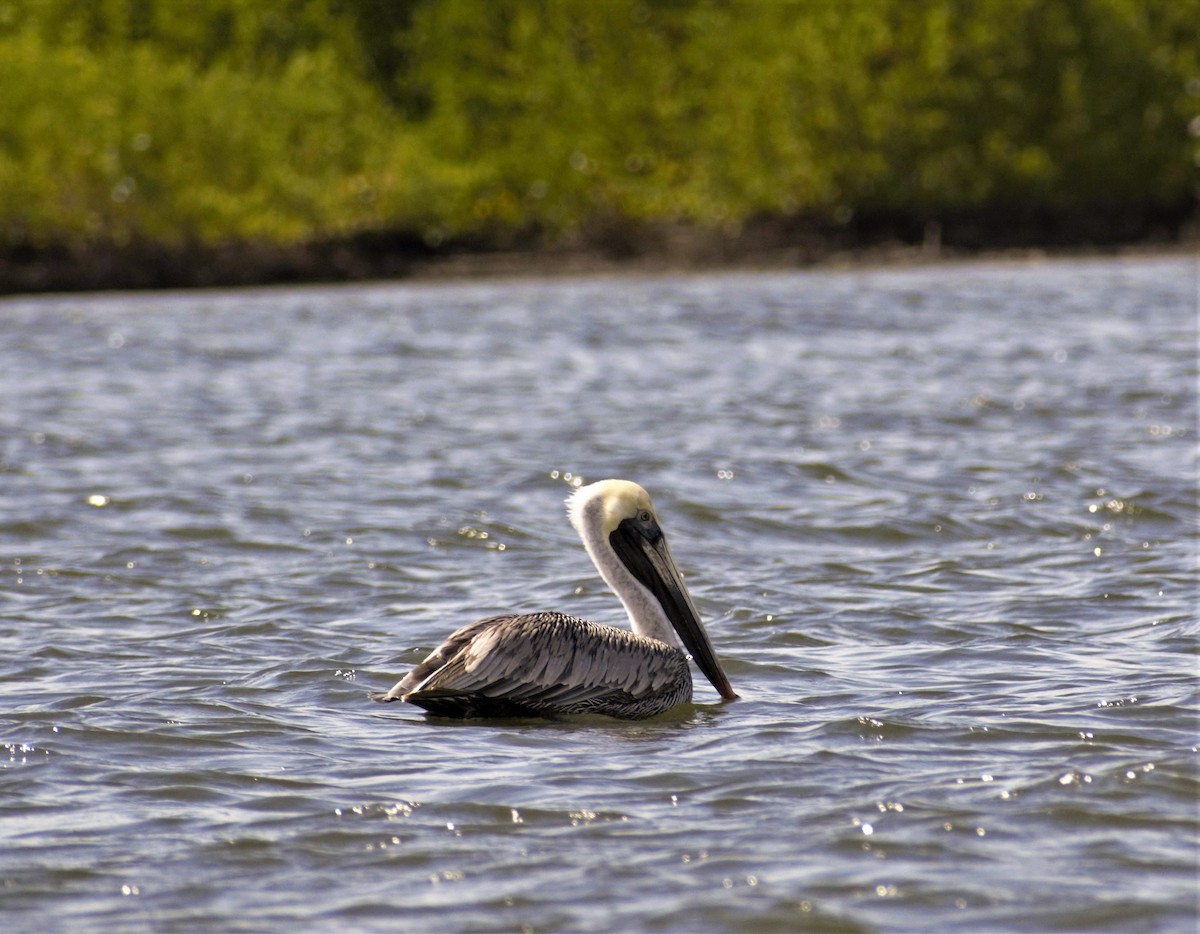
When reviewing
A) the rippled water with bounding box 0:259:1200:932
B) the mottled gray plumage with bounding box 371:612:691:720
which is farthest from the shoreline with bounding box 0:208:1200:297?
the mottled gray plumage with bounding box 371:612:691:720

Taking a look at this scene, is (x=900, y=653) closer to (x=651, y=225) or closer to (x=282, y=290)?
(x=282, y=290)

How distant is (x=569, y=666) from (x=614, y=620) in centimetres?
180

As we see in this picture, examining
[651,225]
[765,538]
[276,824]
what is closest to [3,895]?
[276,824]

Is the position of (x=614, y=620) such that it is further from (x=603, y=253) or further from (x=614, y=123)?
(x=614, y=123)

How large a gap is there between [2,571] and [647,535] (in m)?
3.64

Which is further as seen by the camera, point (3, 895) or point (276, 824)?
point (276, 824)

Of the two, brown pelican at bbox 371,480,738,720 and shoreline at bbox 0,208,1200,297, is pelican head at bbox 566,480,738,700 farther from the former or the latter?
shoreline at bbox 0,208,1200,297

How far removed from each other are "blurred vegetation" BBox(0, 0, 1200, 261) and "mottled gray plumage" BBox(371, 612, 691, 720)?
1617 inches

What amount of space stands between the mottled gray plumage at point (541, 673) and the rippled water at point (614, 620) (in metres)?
0.11

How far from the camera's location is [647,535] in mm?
7043

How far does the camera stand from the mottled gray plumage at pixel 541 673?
6.14 meters

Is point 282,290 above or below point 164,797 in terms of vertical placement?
below

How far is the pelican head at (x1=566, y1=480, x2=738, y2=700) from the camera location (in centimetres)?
700

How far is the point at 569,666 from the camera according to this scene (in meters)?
6.30
